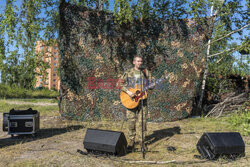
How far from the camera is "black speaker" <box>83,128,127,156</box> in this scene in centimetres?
391

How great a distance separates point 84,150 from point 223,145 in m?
2.59

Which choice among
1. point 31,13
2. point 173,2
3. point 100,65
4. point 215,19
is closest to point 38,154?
point 100,65

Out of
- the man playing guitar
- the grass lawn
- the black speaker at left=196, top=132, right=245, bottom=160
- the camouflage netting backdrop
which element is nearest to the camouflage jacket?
the man playing guitar

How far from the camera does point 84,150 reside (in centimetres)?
446

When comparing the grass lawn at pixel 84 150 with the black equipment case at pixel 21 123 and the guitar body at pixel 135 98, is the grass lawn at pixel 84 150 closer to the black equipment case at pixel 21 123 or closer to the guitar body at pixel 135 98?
the black equipment case at pixel 21 123

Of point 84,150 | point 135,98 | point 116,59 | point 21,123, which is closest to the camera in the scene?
point 84,150

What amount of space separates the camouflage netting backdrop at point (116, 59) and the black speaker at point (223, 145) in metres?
3.96

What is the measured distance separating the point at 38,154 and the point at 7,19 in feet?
15.4

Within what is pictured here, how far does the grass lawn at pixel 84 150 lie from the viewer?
3803mm

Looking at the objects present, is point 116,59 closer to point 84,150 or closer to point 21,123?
point 21,123

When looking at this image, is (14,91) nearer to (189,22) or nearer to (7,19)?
(7,19)

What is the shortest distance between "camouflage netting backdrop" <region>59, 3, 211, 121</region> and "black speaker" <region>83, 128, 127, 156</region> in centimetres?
353

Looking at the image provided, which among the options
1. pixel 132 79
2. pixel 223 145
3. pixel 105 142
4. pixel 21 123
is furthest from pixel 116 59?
pixel 223 145

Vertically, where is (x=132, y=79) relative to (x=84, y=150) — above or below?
above
